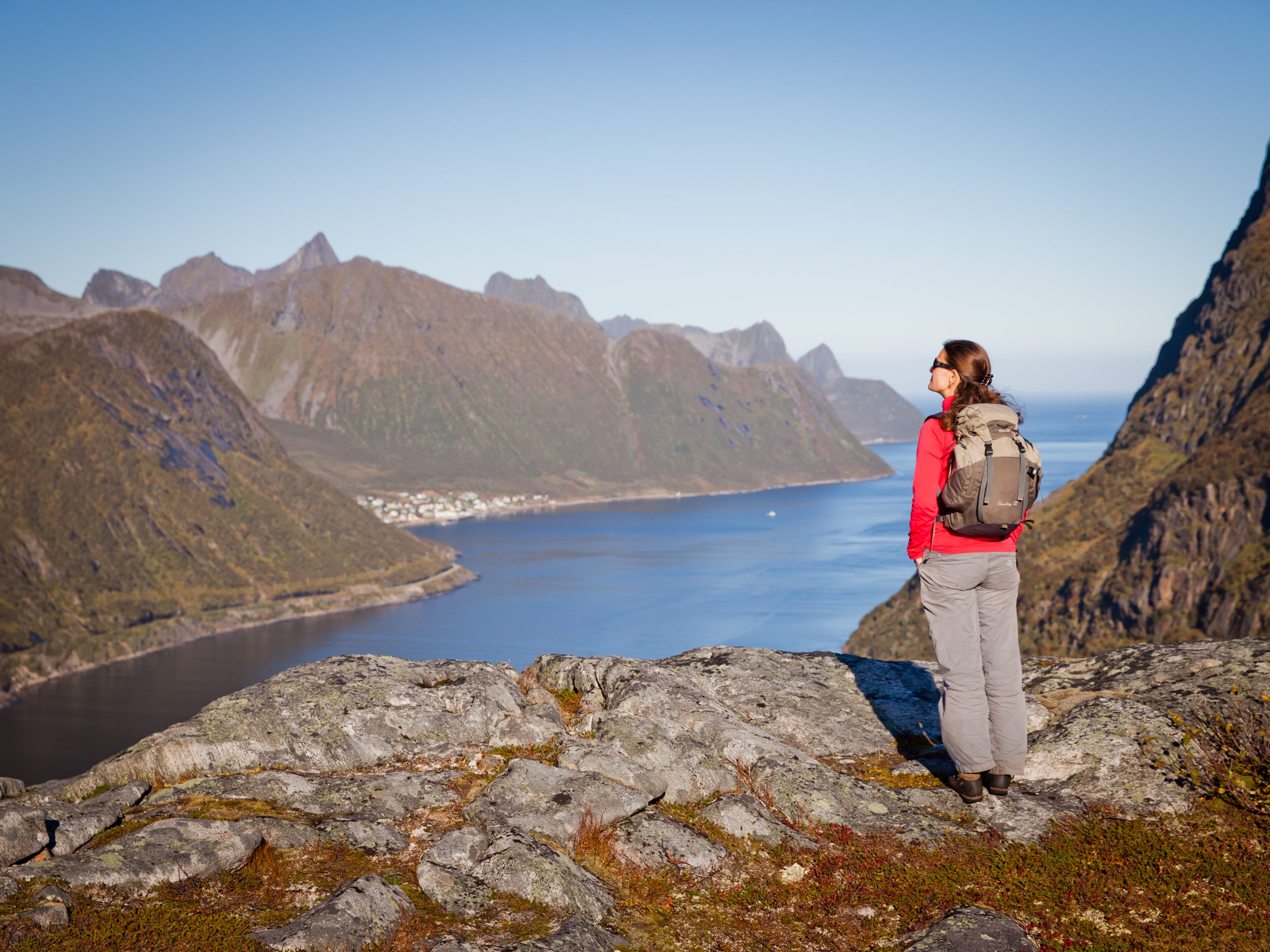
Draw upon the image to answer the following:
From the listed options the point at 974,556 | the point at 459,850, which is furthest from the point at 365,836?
the point at 974,556

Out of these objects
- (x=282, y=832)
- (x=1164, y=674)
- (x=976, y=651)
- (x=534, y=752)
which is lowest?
(x=534, y=752)

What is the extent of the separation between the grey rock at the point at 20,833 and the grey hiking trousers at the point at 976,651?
7.83m

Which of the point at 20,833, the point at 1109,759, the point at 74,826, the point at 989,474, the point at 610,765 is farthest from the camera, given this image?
the point at 610,765

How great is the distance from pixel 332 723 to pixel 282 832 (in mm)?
2670

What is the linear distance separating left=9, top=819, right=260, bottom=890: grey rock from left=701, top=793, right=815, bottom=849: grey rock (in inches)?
160

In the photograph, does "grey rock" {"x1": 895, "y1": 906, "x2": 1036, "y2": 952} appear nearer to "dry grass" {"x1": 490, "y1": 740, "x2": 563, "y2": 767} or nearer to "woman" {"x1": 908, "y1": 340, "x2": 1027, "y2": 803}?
"woman" {"x1": 908, "y1": 340, "x2": 1027, "y2": 803}

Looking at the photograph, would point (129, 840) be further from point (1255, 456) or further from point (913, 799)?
point (1255, 456)

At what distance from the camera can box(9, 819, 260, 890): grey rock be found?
7.00 m

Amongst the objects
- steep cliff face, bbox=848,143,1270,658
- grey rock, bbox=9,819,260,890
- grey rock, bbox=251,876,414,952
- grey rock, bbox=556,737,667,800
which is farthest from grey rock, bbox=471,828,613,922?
steep cliff face, bbox=848,143,1270,658

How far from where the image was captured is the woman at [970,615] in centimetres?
849

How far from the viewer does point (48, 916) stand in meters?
6.35

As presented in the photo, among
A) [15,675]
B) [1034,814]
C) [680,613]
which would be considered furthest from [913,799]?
[15,675]

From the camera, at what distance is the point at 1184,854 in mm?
7527

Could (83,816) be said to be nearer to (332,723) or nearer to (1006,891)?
(332,723)
